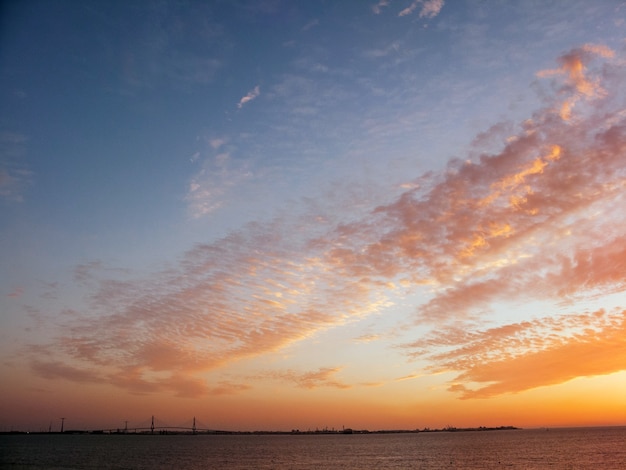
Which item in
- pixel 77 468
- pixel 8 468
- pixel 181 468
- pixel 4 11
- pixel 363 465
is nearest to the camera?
pixel 4 11

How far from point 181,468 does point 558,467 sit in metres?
80.0

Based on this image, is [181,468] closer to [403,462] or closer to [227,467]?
[227,467]

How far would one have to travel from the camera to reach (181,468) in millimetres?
105125

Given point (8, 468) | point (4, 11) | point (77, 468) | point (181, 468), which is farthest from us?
point (181, 468)

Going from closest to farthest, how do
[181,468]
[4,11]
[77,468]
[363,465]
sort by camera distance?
[4,11] < [77,468] < [181,468] < [363,465]

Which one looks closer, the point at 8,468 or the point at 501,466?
the point at 8,468

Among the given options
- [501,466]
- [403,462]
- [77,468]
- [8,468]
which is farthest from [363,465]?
[8,468]

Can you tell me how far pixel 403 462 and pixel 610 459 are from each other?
1920 inches

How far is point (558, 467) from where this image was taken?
323 feet

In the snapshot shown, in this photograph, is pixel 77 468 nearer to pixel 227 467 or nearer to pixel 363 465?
pixel 227 467

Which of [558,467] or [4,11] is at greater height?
[4,11]

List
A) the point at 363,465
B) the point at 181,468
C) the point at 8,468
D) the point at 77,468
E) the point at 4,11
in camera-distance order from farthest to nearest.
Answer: the point at 363,465 → the point at 181,468 → the point at 77,468 → the point at 8,468 → the point at 4,11

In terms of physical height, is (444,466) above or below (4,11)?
below

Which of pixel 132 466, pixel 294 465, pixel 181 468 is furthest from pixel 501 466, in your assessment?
pixel 132 466
